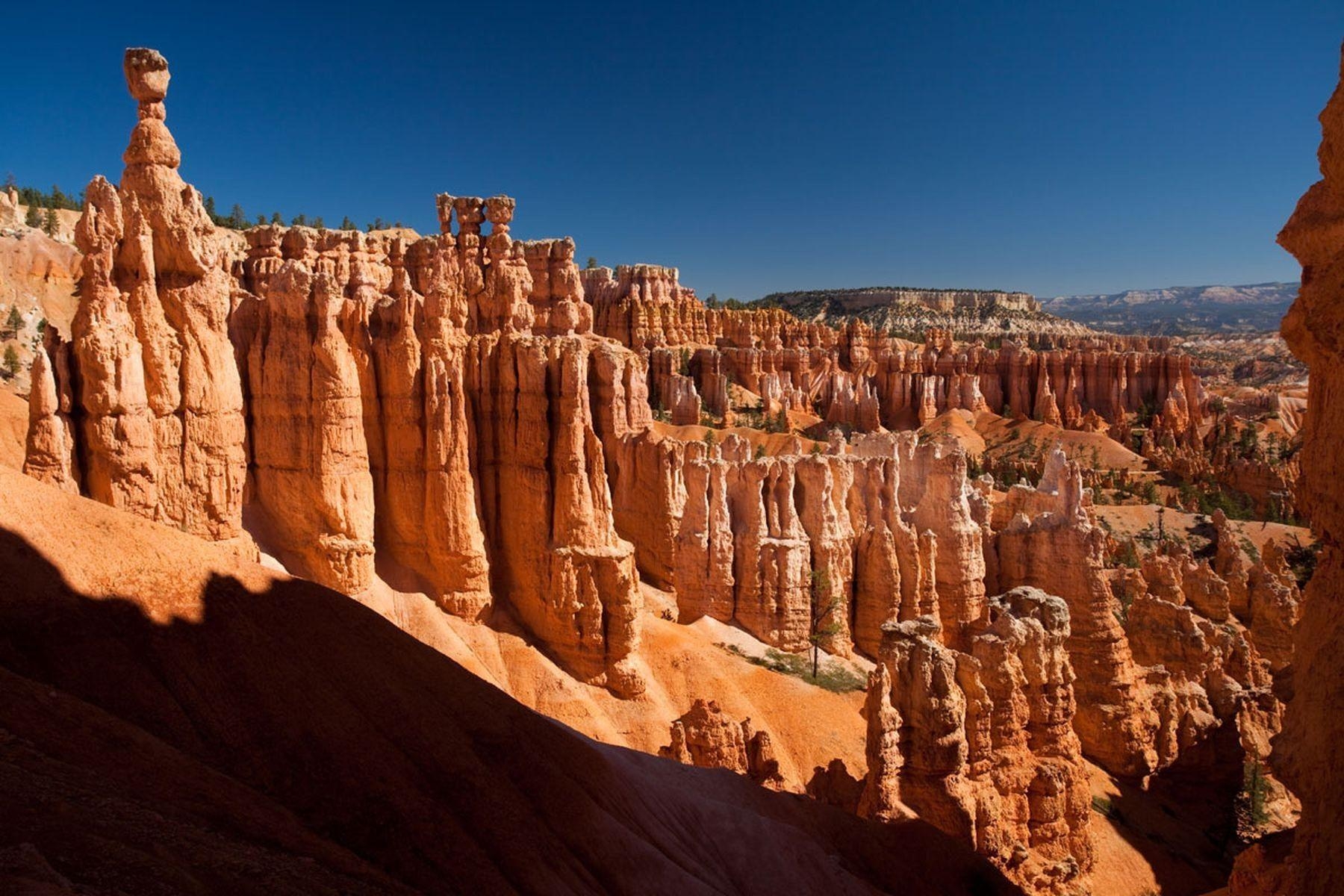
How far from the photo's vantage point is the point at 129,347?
16984mm

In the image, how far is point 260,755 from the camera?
1012cm

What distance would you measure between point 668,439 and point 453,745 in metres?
23.1

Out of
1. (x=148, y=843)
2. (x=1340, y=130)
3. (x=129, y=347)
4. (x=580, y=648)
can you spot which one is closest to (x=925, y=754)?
(x=580, y=648)

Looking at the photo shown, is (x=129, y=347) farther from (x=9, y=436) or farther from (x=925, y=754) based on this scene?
(x=925, y=754)

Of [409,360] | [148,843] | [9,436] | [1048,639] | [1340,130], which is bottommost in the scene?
[1048,639]

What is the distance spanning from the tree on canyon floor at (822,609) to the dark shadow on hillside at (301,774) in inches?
641

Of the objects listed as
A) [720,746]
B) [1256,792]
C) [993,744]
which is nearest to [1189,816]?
[1256,792]

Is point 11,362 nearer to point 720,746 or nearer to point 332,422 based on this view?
point 332,422

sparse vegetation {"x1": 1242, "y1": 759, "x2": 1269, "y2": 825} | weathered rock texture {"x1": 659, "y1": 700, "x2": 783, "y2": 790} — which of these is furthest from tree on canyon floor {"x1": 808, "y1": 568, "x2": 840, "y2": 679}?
sparse vegetation {"x1": 1242, "y1": 759, "x2": 1269, "y2": 825}

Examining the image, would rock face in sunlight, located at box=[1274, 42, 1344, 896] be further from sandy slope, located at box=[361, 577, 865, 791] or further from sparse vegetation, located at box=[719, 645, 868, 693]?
sparse vegetation, located at box=[719, 645, 868, 693]

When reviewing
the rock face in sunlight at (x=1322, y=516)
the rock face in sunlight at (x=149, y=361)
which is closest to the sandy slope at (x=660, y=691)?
the rock face in sunlight at (x=149, y=361)

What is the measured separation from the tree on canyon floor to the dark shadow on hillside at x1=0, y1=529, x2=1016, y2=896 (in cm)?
1628

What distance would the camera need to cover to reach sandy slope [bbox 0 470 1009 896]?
716 centimetres

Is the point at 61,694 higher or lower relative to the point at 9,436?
lower
